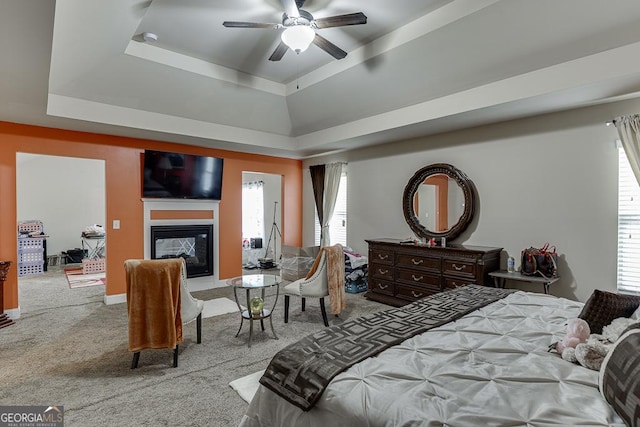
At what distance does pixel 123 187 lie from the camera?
514cm

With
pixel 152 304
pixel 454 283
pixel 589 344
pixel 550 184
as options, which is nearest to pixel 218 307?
pixel 152 304

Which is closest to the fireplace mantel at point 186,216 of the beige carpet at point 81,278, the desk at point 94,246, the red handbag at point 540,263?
the beige carpet at point 81,278

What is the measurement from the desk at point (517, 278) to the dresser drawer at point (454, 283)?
12.5 inches

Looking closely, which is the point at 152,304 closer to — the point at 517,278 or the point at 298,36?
the point at 298,36

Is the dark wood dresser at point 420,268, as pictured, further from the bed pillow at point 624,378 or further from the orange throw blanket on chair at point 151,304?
the orange throw blanket on chair at point 151,304

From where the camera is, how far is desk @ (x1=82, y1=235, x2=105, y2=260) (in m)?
8.16

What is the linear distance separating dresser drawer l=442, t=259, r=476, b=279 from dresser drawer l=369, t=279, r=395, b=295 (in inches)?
34.8

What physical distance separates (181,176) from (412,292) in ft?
13.6

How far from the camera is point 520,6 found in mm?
2812

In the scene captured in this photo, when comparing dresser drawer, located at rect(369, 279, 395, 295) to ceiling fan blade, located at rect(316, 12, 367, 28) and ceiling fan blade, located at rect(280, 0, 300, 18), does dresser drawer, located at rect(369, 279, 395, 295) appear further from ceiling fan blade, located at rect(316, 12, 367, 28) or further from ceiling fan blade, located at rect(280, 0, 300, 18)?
ceiling fan blade, located at rect(280, 0, 300, 18)

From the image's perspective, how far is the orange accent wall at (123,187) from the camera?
14.2 ft

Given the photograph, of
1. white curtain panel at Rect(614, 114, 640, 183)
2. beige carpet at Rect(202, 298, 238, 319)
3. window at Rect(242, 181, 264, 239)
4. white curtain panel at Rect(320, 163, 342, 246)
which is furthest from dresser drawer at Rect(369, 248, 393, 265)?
window at Rect(242, 181, 264, 239)

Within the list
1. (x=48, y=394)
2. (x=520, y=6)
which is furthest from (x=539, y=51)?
(x=48, y=394)

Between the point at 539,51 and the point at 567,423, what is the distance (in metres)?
3.31
